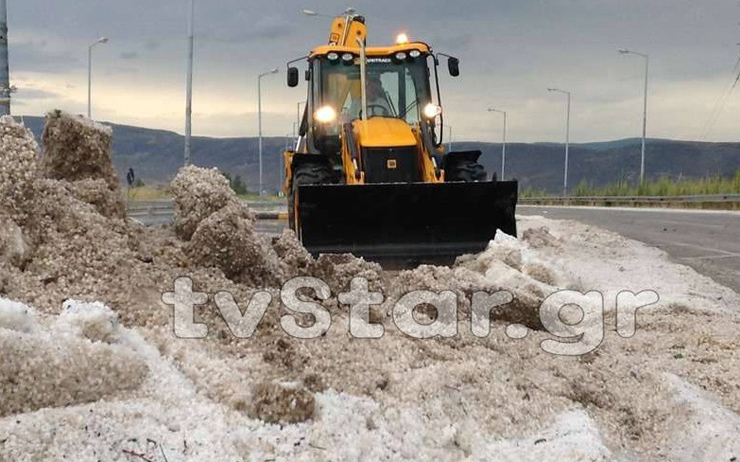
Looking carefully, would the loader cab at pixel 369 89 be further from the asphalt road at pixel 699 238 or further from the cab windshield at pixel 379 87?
the asphalt road at pixel 699 238

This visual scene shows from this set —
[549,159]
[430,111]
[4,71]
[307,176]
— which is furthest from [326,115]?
[549,159]

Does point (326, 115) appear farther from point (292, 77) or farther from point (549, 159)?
point (549, 159)

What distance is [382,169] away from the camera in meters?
11.6

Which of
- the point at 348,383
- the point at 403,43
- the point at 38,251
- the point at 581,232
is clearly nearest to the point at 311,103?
the point at 403,43

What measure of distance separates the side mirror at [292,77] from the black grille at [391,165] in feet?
5.91

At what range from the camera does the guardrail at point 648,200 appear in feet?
94.5

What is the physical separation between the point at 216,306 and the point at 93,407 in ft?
6.30

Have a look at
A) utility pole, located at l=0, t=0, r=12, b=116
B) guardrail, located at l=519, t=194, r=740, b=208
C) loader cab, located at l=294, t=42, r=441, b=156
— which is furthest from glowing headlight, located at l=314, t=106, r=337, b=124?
guardrail, located at l=519, t=194, r=740, b=208

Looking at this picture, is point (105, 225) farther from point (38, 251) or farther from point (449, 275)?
point (449, 275)

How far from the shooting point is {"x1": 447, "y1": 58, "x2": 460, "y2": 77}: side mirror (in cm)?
1279

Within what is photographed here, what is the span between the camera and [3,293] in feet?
14.7

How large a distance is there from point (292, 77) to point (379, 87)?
1299 millimetres

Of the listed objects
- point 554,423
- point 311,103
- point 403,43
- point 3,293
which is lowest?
point 554,423

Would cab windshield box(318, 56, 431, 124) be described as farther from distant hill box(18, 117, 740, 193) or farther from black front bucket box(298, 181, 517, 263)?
distant hill box(18, 117, 740, 193)
